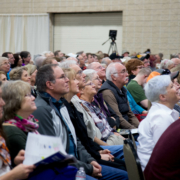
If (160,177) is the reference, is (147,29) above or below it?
above

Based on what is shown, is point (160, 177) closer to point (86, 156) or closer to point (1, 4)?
point (86, 156)

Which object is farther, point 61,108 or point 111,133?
point 111,133

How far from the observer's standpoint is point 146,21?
43.7 ft

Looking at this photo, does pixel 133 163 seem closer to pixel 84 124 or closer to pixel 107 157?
pixel 107 157

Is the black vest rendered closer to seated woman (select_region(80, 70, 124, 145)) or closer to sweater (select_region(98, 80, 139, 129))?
sweater (select_region(98, 80, 139, 129))

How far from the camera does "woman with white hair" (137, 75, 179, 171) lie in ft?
6.91

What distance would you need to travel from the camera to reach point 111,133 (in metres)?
3.31

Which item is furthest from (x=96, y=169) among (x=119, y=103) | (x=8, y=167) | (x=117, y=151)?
(x=119, y=103)

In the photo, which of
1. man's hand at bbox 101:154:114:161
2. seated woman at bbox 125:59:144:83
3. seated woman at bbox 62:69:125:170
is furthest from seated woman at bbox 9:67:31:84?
seated woman at bbox 125:59:144:83

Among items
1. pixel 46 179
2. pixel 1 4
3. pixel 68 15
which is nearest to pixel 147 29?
pixel 68 15

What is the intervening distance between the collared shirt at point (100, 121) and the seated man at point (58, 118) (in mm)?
628

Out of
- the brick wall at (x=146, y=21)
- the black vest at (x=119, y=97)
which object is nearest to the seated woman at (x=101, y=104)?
the black vest at (x=119, y=97)

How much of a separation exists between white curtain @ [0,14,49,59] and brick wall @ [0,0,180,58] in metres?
1.91

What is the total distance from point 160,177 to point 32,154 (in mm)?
752
